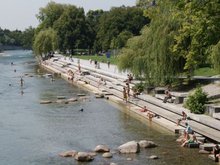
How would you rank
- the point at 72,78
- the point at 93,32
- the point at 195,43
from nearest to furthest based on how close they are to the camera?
1. the point at 195,43
2. the point at 72,78
3. the point at 93,32

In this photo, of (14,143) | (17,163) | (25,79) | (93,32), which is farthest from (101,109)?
(93,32)

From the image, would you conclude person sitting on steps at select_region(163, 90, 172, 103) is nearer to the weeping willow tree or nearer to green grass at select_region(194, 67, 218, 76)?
Answer: the weeping willow tree

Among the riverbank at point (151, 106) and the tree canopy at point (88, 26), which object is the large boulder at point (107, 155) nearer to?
the riverbank at point (151, 106)

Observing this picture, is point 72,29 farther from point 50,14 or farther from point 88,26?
point 50,14

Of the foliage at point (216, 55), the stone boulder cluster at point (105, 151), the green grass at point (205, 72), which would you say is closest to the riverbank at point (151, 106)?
the foliage at point (216, 55)

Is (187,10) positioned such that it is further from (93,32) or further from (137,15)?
(93,32)

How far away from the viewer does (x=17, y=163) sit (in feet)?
84.6

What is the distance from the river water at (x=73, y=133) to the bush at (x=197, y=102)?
2.82 metres

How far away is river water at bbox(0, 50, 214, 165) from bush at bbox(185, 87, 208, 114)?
282 cm

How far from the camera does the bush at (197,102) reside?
33.7 meters

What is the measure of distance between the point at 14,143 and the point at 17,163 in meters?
4.79

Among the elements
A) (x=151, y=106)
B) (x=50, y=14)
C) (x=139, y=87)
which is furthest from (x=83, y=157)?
(x=50, y=14)

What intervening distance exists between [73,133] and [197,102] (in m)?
9.16

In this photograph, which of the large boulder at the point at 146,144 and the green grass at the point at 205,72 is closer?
the large boulder at the point at 146,144
